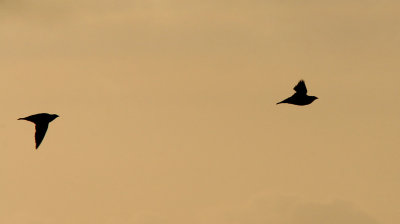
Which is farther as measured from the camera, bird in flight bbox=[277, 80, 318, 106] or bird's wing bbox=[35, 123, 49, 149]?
bird in flight bbox=[277, 80, 318, 106]

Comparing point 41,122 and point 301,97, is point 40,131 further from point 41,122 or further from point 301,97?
point 301,97

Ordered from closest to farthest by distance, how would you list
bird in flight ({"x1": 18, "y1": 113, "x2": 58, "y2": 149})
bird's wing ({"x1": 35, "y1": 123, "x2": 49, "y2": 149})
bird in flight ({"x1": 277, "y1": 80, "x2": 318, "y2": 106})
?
bird's wing ({"x1": 35, "y1": 123, "x2": 49, "y2": 149}) → bird in flight ({"x1": 18, "y1": 113, "x2": 58, "y2": 149}) → bird in flight ({"x1": 277, "y1": 80, "x2": 318, "y2": 106})

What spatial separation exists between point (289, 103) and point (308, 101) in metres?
3.46

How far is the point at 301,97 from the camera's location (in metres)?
61.7

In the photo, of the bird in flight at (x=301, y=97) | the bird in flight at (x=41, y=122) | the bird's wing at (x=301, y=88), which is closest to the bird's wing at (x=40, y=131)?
the bird in flight at (x=41, y=122)

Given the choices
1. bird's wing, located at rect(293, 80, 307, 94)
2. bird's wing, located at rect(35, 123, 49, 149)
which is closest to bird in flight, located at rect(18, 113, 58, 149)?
bird's wing, located at rect(35, 123, 49, 149)

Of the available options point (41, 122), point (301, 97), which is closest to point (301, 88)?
point (301, 97)

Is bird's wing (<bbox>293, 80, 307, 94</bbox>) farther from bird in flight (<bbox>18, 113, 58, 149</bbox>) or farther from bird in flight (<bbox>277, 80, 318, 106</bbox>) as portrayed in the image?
bird in flight (<bbox>18, 113, 58, 149</bbox>)

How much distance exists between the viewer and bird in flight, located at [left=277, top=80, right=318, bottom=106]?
60.9 m

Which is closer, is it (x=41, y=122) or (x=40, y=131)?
(x=40, y=131)

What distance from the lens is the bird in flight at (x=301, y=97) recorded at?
6091cm

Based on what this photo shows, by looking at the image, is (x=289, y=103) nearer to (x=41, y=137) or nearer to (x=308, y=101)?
(x=308, y=101)

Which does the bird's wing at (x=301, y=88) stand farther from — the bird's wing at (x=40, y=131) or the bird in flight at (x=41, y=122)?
the bird's wing at (x=40, y=131)

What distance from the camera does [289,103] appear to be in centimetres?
5919
